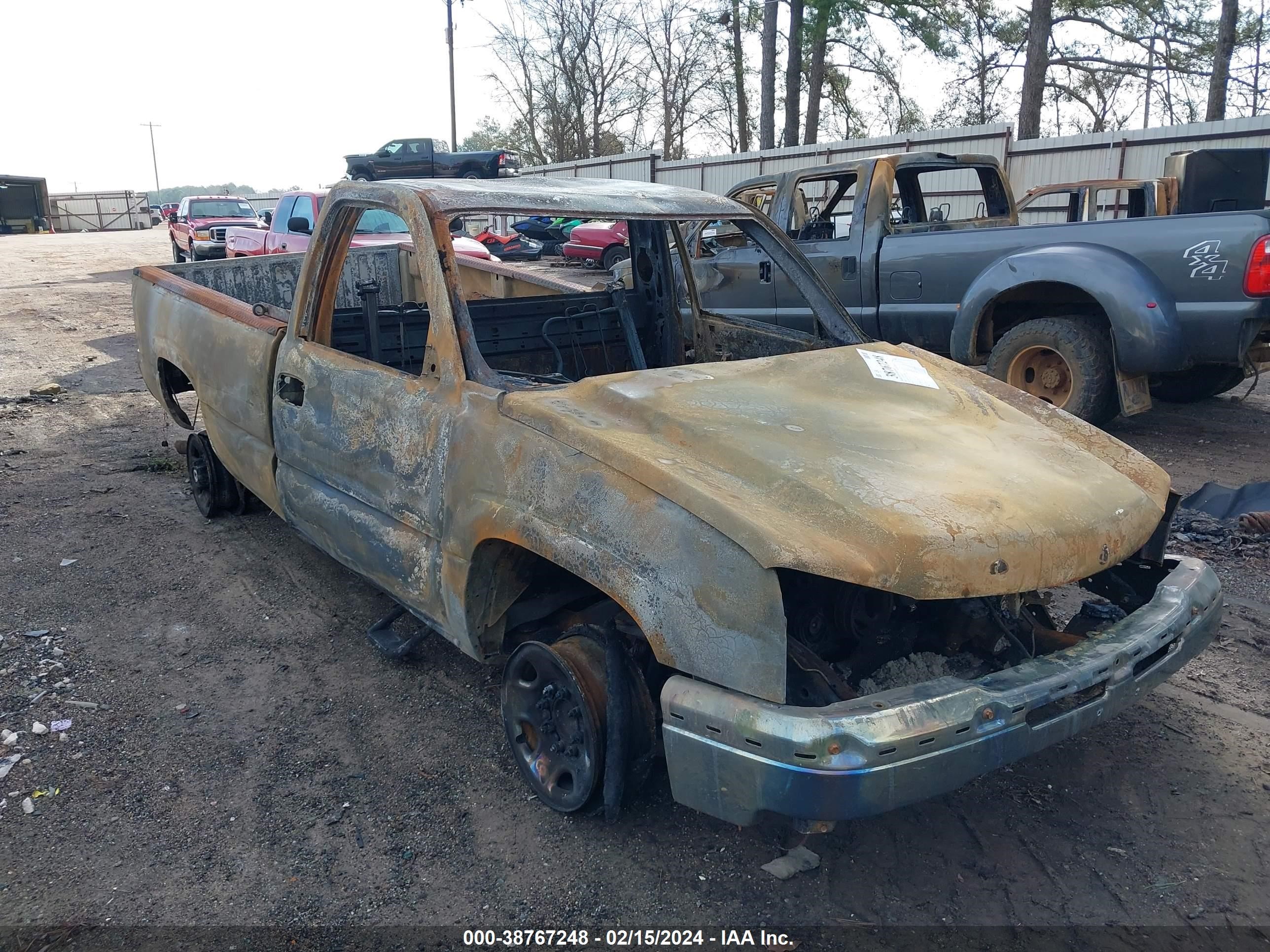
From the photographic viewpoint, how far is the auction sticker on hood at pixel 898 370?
11.0 feet

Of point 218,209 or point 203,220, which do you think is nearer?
point 203,220

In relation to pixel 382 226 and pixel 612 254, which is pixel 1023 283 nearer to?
pixel 382 226

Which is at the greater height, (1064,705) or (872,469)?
(872,469)

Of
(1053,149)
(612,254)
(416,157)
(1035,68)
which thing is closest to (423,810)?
(1053,149)

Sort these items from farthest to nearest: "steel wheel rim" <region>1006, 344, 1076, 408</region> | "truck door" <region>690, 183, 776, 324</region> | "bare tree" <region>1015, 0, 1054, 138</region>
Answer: "bare tree" <region>1015, 0, 1054, 138</region>, "truck door" <region>690, 183, 776, 324</region>, "steel wheel rim" <region>1006, 344, 1076, 408</region>

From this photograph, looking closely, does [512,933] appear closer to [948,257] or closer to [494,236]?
[948,257]

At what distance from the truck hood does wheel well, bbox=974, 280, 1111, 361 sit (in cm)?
348

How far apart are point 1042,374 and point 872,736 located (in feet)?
17.5

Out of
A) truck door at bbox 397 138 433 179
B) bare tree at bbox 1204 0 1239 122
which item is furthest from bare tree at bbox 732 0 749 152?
bare tree at bbox 1204 0 1239 122

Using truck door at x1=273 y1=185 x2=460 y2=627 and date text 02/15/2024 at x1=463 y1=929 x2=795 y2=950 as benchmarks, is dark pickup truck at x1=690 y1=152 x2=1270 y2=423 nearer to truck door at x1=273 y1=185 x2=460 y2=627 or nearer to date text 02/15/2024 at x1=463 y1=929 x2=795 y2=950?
truck door at x1=273 y1=185 x2=460 y2=627

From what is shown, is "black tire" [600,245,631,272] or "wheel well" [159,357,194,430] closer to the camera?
"wheel well" [159,357,194,430]

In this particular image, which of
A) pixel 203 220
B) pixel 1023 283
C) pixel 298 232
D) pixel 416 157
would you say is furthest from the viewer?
pixel 416 157

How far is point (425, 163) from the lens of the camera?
2583cm

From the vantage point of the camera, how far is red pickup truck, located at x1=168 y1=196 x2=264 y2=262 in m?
20.5
